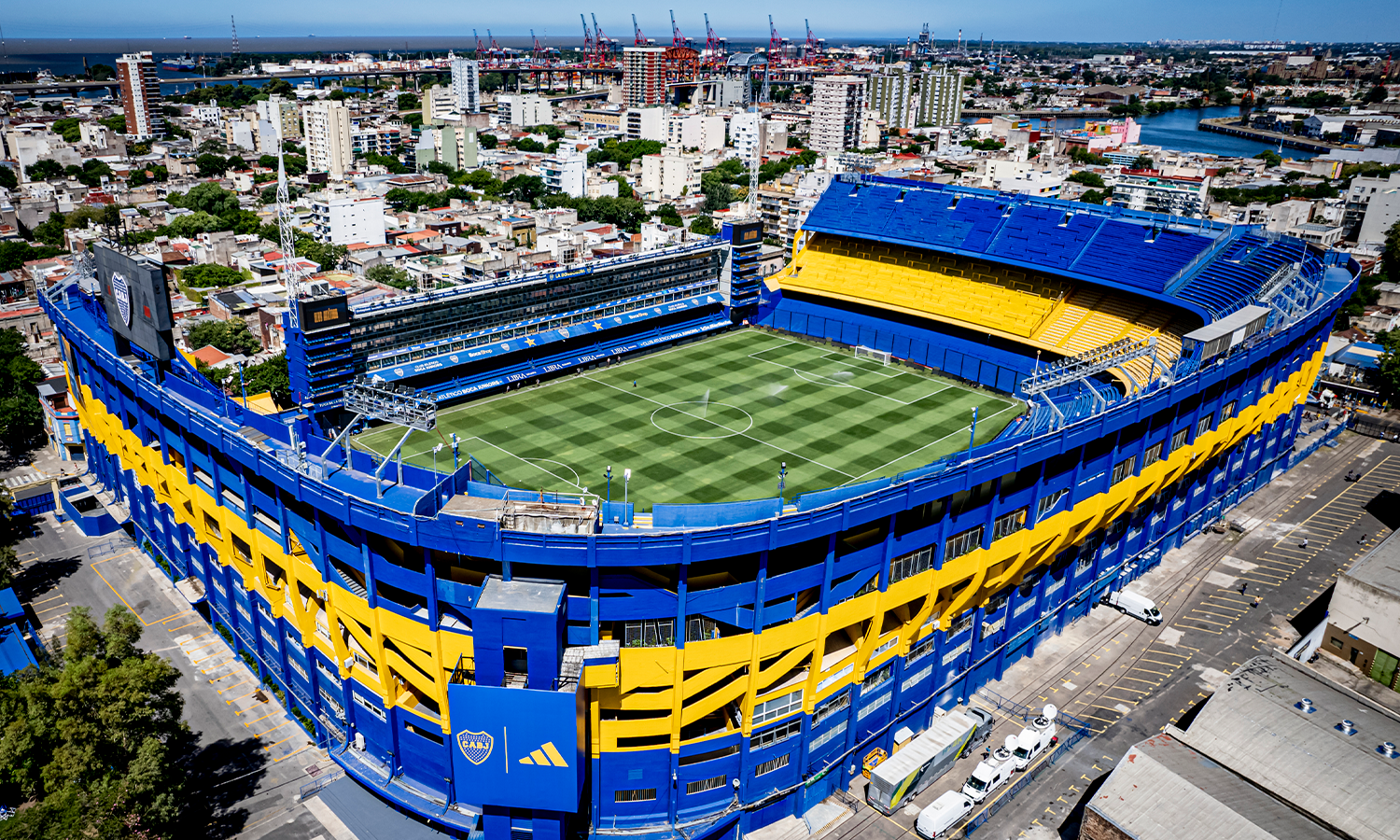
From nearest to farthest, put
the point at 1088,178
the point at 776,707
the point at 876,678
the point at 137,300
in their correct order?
the point at 776,707 < the point at 876,678 < the point at 137,300 < the point at 1088,178

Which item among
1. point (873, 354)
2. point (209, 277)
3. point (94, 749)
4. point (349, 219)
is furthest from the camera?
point (349, 219)

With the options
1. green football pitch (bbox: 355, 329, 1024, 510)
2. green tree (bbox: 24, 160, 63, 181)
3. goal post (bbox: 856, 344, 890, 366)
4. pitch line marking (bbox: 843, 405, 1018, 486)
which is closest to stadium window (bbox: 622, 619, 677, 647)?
green football pitch (bbox: 355, 329, 1024, 510)

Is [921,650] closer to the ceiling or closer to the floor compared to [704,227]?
closer to the floor

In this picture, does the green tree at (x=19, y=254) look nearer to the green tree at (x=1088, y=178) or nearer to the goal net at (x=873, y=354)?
the goal net at (x=873, y=354)

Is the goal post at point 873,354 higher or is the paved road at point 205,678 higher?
the goal post at point 873,354

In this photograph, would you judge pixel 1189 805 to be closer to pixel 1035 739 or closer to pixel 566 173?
pixel 1035 739

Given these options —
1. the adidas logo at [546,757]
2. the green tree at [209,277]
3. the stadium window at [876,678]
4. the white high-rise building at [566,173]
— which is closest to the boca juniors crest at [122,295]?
the adidas logo at [546,757]

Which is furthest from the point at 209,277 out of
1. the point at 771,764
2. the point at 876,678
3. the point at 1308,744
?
the point at 1308,744
